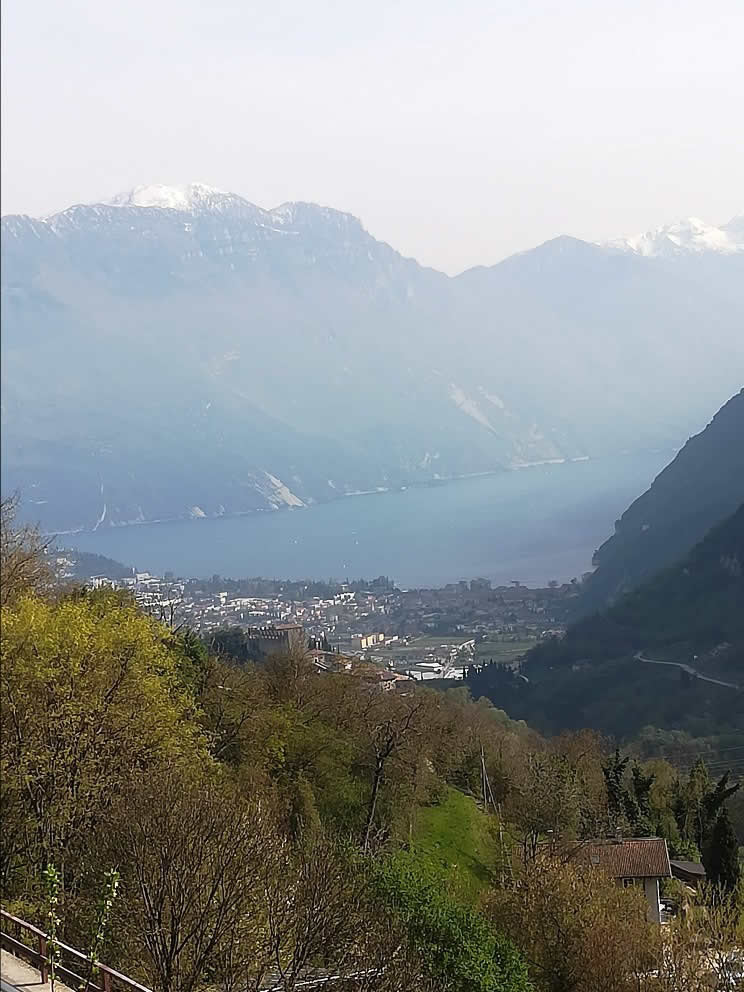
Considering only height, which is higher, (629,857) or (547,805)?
(547,805)

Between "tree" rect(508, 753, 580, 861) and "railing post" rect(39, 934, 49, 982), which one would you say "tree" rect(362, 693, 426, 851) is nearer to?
"tree" rect(508, 753, 580, 861)

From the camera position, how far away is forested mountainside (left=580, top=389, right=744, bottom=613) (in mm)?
76750

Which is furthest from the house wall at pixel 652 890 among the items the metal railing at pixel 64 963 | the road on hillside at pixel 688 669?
the road on hillside at pixel 688 669

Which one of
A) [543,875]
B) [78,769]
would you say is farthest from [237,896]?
[543,875]

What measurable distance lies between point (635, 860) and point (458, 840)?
4243mm

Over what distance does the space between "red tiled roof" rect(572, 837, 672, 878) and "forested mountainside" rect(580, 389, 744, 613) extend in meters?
47.6

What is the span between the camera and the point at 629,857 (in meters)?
25.5

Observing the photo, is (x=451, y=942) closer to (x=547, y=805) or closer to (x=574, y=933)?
(x=574, y=933)

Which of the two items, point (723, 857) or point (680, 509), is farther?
point (680, 509)

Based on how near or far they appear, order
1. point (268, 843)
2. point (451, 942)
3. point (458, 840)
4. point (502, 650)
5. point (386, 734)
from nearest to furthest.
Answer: point (451, 942) < point (268, 843) < point (386, 734) < point (458, 840) < point (502, 650)

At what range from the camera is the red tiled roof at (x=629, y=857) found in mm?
24453

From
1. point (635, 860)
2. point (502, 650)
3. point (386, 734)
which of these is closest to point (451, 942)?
point (386, 734)

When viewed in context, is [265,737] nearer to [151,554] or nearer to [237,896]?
[237,896]

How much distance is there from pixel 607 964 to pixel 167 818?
687 cm
